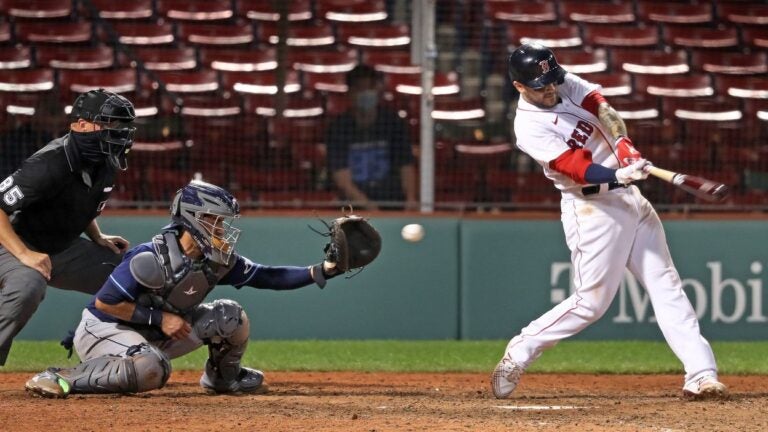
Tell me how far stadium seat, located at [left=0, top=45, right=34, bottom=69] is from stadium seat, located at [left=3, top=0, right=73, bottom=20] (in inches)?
13.6

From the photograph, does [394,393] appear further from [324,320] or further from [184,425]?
[324,320]

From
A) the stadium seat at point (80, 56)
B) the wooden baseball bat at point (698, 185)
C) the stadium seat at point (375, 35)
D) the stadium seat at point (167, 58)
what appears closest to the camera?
the wooden baseball bat at point (698, 185)

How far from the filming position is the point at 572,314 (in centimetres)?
589

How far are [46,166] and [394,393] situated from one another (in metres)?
2.09

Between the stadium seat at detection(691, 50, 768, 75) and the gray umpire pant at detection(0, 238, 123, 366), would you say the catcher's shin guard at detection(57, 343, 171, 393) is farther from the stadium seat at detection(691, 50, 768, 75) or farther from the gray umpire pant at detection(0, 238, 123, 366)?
the stadium seat at detection(691, 50, 768, 75)

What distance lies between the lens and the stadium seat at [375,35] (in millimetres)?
10336

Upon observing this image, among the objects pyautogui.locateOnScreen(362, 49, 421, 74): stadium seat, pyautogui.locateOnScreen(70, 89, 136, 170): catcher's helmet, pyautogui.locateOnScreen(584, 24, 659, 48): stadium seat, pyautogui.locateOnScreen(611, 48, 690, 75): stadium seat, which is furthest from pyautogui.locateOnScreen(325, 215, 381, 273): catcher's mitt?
pyautogui.locateOnScreen(584, 24, 659, 48): stadium seat

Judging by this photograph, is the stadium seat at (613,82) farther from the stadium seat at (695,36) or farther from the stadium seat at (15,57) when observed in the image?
the stadium seat at (15,57)

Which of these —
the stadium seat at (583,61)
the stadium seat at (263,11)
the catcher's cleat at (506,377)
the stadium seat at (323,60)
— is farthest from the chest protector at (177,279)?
the stadium seat at (583,61)

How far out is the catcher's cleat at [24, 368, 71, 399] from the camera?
5.64 m

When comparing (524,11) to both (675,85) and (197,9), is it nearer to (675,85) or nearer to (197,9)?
(675,85)

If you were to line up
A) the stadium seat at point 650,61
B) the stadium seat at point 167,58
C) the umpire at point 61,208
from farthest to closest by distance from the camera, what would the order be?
1. the stadium seat at point 650,61
2. the stadium seat at point 167,58
3. the umpire at point 61,208

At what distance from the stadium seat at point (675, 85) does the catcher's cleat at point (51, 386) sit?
5861mm

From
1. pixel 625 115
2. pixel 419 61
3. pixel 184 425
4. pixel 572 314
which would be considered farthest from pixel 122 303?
pixel 625 115
